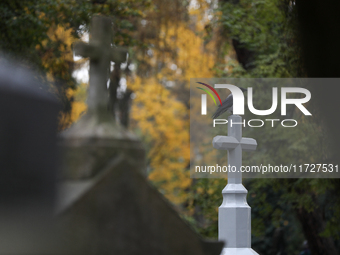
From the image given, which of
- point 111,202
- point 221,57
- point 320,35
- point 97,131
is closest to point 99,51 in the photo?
point 97,131

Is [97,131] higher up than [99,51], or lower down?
lower down

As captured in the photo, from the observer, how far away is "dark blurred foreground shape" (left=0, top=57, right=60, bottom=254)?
1559 mm

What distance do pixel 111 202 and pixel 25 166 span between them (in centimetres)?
46

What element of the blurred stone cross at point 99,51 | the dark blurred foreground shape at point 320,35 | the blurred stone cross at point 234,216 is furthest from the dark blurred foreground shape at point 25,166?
the blurred stone cross at point 234,216

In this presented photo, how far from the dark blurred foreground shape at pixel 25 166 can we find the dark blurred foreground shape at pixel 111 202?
0.45ft

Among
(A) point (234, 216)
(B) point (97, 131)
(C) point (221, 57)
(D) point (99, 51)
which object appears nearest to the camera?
(B) point (97, 131)

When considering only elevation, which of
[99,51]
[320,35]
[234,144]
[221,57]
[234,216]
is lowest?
[234,216]

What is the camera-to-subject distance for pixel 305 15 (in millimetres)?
2662

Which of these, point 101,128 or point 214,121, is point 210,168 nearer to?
point 214,121

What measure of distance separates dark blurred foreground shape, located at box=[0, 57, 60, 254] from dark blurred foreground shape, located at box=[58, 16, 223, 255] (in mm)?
137

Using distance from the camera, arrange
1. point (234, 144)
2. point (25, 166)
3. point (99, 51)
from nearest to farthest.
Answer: point (25, 166), point (99, 51), point (234, 144)

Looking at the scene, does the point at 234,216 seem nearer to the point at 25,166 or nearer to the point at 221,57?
the point at 25,166

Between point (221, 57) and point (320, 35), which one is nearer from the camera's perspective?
point (320, 35)

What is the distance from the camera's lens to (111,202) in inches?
74.4
